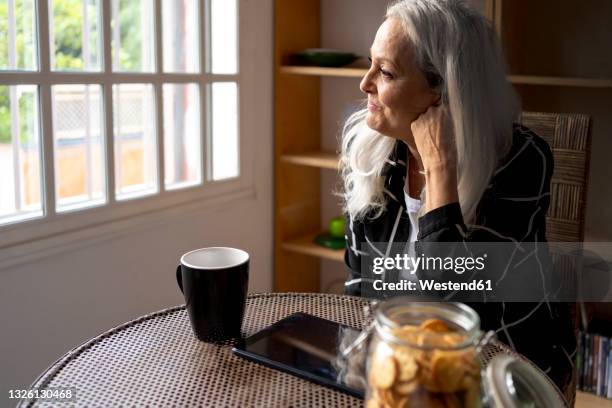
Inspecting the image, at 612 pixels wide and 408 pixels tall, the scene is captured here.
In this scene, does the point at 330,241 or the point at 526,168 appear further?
the point at 330,241

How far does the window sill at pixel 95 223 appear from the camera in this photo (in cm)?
167

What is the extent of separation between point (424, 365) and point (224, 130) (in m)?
1.88

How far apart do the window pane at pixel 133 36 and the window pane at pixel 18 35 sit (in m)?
0.31

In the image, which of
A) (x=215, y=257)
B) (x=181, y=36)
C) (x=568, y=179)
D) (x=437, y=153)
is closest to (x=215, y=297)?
(x=215, y=257)

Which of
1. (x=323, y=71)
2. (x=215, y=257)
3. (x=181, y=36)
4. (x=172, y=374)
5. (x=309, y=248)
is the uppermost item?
(x=181, y=36)

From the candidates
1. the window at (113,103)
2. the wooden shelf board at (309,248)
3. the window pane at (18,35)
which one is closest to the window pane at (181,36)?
the window at (113,103)

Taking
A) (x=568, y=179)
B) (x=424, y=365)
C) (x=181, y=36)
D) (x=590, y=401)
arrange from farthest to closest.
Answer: (x=181, y=36)
(x=590, y=401)
(x=568, y=179)
(x=424, y=365)

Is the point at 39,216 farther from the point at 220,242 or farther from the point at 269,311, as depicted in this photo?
the point at 269,311

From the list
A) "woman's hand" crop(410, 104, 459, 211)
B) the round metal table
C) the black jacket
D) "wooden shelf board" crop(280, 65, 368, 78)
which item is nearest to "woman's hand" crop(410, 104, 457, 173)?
"woman's hand" crop(410, 104, 459, 211)

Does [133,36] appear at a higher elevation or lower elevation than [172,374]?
higher

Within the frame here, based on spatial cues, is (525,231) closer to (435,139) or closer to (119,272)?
(435,139)

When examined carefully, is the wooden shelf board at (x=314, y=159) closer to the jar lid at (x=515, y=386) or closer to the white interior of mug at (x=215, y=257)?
the white interior of mug at (x=215, y=257)

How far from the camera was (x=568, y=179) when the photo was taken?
1469 mm

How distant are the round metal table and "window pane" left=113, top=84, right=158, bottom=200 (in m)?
1.05
